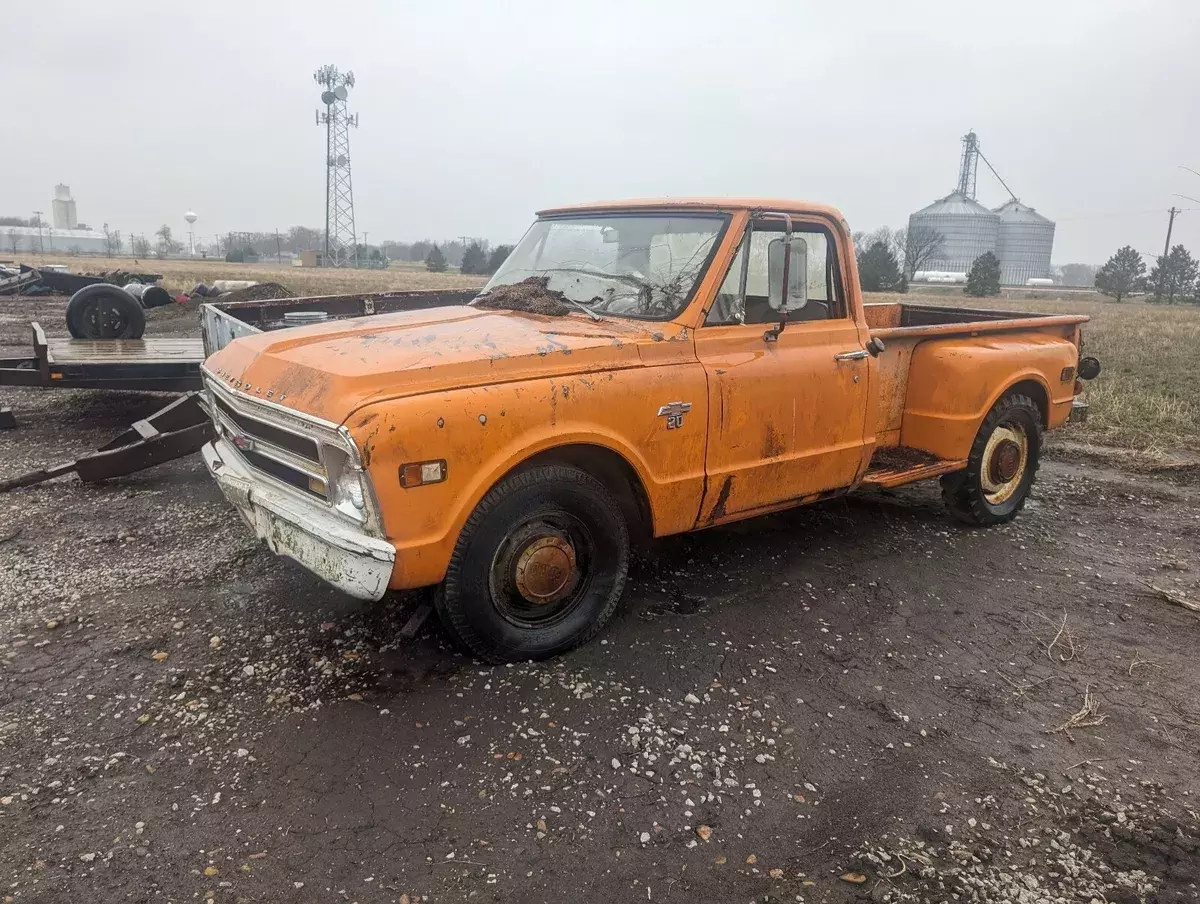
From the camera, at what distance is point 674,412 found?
3598 millimetres

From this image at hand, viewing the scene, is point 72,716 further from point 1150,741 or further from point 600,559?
point 1150,741

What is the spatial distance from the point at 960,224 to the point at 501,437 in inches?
3862

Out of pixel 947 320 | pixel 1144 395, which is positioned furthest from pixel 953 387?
pixel 1144 395

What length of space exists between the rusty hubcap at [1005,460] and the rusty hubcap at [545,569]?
3360 mm

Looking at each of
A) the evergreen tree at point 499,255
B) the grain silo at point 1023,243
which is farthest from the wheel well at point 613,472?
the grain silo at point 1023,243

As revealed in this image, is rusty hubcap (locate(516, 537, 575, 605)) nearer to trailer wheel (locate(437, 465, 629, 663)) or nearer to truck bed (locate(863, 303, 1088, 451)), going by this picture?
trailer wheel (locate(437, 465, 629, 663))

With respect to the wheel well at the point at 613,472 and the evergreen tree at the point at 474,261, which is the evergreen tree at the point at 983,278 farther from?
the wheel well at the point at 613,472

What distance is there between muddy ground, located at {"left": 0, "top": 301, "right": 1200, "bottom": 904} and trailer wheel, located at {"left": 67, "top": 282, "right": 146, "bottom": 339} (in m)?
4.87

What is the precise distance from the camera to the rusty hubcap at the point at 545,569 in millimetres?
3361

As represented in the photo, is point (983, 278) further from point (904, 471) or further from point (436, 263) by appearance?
point (904, 471)

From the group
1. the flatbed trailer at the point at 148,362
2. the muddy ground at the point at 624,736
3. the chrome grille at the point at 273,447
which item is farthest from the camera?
the flatbed trailer at the point at 148,362

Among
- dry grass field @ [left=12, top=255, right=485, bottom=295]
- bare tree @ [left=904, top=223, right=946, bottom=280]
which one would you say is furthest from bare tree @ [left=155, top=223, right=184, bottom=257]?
bare tree @ [left=904, top=223, right=946, bottom=280]

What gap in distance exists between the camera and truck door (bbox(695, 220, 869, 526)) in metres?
3.83

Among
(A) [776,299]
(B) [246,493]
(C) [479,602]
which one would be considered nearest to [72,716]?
(B) [246,493]
